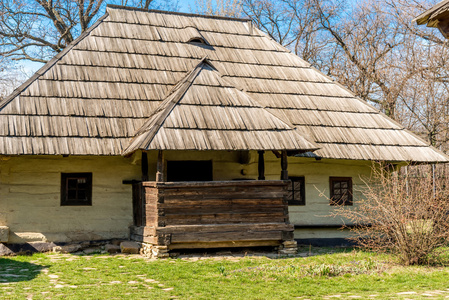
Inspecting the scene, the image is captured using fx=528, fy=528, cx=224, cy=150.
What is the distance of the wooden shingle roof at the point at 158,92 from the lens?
1081 centimetres

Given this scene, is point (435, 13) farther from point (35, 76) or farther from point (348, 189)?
point (35, 76)

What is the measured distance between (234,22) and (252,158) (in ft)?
17.7

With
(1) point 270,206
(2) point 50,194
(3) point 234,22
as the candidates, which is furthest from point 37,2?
(1) point 270,206

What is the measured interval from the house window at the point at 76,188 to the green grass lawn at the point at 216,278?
1652 millimetres

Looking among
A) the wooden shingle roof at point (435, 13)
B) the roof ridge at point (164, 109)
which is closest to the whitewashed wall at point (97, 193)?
the roof ridge at point (164, 109)

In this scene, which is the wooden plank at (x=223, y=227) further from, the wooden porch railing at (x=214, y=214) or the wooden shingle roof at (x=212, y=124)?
the wooden shingle roof at (x=212, y=124)

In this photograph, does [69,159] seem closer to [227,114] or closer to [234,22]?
[227,114]

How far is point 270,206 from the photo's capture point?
1073cm

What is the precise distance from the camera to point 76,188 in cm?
1157

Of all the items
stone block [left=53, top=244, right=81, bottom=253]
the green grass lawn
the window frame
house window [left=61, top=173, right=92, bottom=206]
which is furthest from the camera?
the window frame

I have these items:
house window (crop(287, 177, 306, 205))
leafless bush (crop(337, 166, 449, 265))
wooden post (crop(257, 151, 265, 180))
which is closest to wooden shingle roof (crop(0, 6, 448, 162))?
wooden post (crop(257, 151, 265, 180))

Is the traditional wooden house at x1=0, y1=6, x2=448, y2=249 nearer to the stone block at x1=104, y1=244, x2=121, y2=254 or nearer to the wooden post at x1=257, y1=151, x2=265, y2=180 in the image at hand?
the wooden post at x1=257, y1=151, x2=265, y2=180

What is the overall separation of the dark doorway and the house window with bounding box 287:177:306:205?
6.51ft

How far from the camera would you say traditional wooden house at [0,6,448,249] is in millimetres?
10328
